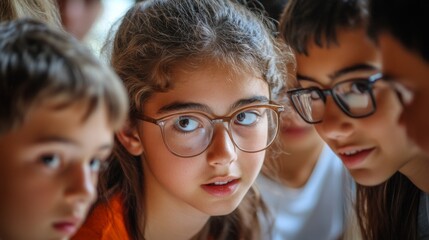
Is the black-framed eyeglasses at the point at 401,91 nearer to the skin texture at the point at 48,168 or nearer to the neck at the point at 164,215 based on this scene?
the skin texture at the point at 48,168

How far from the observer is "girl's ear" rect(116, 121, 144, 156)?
1355mm

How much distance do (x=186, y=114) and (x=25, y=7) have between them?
48cm

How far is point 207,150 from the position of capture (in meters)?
1.29

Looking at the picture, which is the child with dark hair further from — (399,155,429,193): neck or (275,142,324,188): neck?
(275,142,324,188): neck

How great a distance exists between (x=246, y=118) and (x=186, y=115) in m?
0.14

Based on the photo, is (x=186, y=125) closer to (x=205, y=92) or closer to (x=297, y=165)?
(x=205, y=92)

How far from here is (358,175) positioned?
1.19 metres

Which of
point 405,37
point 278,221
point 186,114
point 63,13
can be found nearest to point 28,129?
point 186,114

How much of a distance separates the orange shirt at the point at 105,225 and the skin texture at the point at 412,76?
0.70 meters

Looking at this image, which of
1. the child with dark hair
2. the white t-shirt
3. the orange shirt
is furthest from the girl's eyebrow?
the white t-shirt

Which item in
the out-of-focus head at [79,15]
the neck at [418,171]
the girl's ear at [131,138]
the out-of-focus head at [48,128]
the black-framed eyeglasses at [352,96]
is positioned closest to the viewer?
the out-of-focus head at [48,128]

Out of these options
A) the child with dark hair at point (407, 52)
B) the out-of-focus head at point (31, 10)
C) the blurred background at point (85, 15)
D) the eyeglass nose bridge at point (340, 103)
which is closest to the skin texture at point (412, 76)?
the child with dark hair at point (407, 52)

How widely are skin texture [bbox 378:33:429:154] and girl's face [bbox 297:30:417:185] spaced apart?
65 mm

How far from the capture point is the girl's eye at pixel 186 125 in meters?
1.29
